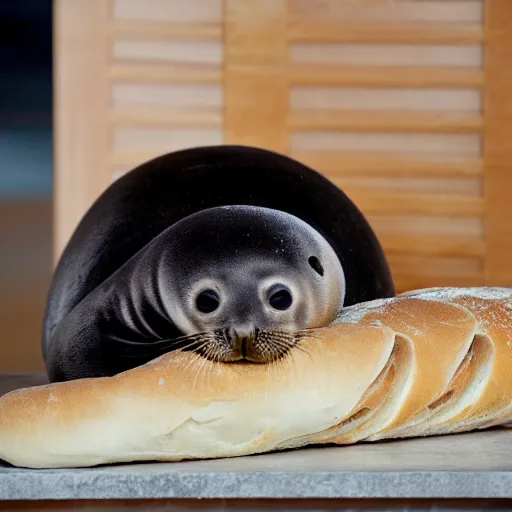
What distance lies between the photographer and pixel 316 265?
1024 mm

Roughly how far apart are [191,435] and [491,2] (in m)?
1.89

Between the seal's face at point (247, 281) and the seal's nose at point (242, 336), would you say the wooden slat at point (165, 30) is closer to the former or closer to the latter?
the seal's face at point (247, 281)

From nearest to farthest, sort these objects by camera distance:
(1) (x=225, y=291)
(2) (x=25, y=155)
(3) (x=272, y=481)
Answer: (3) (x=272, y=481), (1) (x=225, y=291), (2) (x=25, y=155)

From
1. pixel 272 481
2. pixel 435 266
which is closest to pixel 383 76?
pixel 435 266

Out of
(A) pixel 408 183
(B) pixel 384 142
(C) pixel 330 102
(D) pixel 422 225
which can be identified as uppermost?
(C) pixel 330 102

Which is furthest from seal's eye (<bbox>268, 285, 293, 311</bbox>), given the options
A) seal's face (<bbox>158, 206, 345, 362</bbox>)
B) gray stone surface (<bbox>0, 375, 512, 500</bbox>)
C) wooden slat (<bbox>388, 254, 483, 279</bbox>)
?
wooden slat (<bbox>388, 254, 483, 279</bbox>)

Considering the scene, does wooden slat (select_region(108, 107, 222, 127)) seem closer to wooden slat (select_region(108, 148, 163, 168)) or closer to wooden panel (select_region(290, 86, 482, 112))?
wooden slat (select_region(108, 148, 163, 168))

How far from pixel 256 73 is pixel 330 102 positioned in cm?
21

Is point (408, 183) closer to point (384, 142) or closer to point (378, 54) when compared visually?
point (384, 142)

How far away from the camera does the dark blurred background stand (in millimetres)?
4195

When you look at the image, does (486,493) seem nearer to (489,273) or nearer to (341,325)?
(341,325)

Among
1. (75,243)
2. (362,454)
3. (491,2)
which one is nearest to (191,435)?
(362,454)

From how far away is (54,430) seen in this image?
2.89 ft

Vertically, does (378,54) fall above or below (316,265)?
above
